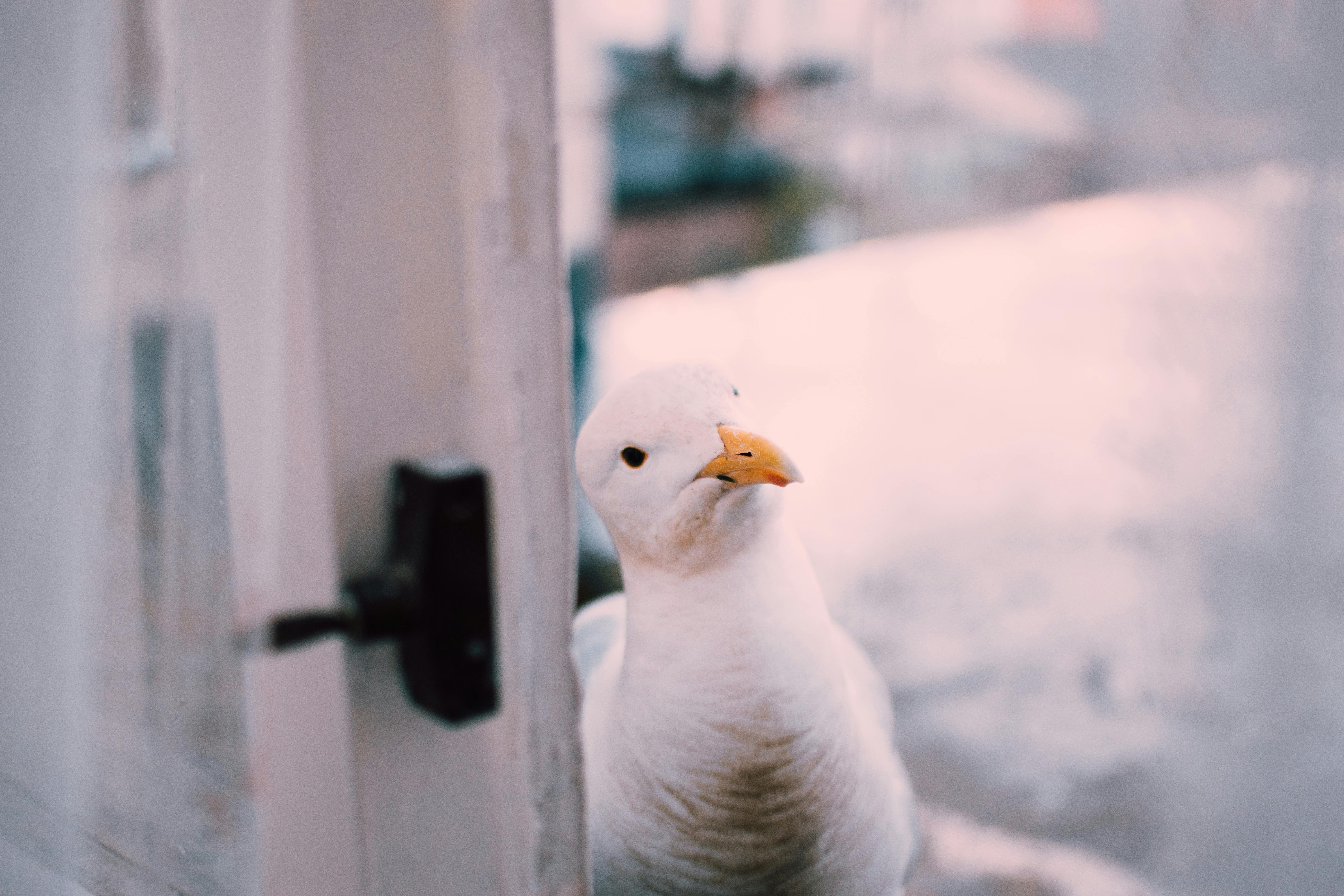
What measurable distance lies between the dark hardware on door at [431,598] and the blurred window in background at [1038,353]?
194mm

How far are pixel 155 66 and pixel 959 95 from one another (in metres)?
0.42

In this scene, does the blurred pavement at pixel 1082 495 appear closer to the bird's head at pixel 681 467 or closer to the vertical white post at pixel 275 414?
the bird's head at pixel 681 467

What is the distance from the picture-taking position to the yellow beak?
1.50 feet

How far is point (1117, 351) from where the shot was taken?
51 cm

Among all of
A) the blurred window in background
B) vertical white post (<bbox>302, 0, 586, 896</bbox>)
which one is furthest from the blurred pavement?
vertical white post (<bbox>302, 0, 586, 896</bbox>)

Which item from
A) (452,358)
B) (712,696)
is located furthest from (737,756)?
(452,358)

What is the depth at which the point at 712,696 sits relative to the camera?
54 centimetres

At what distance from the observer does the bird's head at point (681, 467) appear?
479mm

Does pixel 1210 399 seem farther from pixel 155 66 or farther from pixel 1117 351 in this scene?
pixel 155 66

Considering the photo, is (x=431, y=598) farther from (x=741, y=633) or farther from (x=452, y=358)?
(x=741, y=633)

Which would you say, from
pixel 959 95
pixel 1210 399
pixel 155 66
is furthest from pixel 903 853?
pixel 155 66

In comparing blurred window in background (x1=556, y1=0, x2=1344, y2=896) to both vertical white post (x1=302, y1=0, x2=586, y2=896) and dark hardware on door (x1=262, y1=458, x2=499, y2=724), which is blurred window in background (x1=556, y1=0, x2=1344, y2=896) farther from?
dark hardware on door (x1=262, y1=458, x2=499, y2=724)

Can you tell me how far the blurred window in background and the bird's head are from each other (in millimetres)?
55

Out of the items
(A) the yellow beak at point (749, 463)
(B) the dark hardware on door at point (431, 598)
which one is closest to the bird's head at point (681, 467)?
(A) the yellow beak at point (749, 463)
